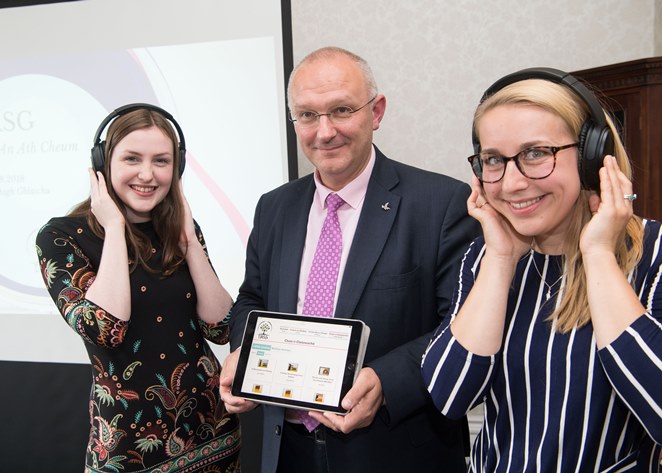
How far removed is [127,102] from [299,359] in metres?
2.21

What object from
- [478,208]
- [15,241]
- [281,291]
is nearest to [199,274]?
[281,291]

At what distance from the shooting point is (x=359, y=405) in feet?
4.58

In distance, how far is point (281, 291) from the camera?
1.71 m

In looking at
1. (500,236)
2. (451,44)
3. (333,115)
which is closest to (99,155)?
(333,115)

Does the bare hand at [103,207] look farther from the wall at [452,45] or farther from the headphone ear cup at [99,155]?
the wall at [452,45]

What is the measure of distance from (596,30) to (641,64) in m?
0.74

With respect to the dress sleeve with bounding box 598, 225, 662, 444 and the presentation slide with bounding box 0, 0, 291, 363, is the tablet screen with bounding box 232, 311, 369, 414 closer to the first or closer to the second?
the dress sleeve with bounding box 598, 225, 662, 444

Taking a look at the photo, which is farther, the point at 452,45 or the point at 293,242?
the point at 452,45

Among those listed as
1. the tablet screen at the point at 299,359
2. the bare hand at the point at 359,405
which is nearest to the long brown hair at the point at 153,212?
the tablet screen at the point at 299,359

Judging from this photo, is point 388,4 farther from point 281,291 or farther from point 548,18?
point 281,291

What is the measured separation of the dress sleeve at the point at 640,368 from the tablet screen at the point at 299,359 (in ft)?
1.98

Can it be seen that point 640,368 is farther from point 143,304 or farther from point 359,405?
point 143,304

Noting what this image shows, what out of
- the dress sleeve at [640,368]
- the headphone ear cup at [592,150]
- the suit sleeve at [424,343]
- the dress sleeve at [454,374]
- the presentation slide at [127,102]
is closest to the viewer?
the dress sleeve at [640,368]

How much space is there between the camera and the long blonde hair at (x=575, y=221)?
1.07 metres
